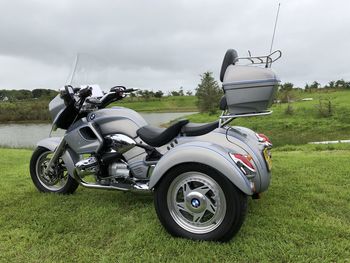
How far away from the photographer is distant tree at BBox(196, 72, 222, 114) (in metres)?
33.7

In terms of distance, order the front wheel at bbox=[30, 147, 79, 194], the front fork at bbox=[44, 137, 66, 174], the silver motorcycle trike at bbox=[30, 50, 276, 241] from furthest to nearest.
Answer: the front wheel at bbox=[30, 147, 79, 194] < the front fork at bbox=[44, 137, 66, 174] < the silver motorcycle trike at bbox=[30, 50, 276, 241]

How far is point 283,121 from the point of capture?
66.0 ft

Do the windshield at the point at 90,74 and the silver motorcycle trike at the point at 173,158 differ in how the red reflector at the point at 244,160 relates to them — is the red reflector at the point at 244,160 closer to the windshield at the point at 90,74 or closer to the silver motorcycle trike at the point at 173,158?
the silver motorcycle trike at the point at 173,158

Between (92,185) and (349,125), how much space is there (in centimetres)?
1625

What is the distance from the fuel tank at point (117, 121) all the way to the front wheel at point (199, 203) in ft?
3.57

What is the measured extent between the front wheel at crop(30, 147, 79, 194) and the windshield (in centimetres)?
110

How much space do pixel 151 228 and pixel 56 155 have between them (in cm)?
190

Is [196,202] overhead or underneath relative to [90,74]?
underneath

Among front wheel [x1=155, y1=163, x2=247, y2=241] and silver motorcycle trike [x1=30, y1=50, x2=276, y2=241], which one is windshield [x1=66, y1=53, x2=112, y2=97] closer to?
silver motorcycle trike [x1=30, y1=50, x2=276, y2=241]

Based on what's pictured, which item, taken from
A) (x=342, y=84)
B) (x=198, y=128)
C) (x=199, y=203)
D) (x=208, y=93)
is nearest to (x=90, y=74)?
(x=198, y=128)

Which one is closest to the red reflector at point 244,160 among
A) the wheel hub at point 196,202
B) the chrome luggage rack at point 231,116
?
the chrome luggage rack at point 231,116

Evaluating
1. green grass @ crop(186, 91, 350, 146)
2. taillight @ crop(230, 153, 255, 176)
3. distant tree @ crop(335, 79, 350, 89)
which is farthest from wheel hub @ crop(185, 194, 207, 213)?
distant tree @ crop(335, 79, 350, 89)

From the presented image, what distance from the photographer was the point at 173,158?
320 cm

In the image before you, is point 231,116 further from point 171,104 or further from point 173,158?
point 171,104
